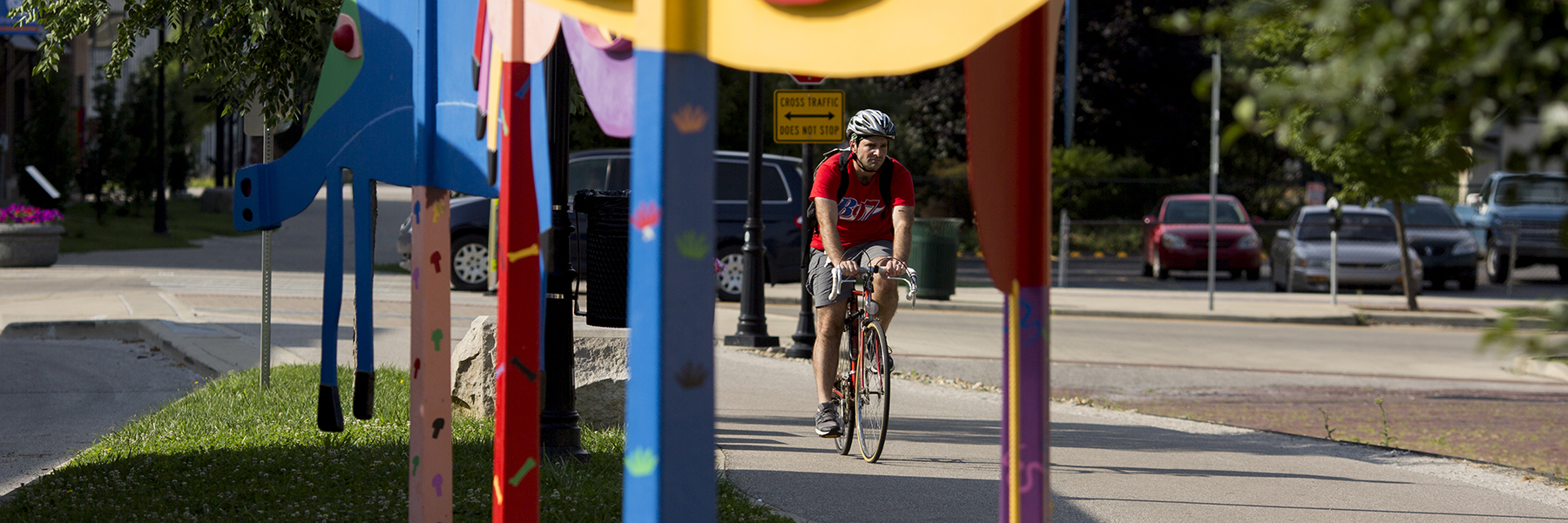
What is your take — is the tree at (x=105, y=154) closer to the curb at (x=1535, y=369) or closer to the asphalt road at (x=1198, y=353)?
the asphalt road at (x=1198, y=353)

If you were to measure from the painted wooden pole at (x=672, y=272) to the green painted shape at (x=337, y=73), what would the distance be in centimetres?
201

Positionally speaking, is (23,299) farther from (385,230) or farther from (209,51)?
(385,230)

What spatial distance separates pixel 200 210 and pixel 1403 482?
3775cm

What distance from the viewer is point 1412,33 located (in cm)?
154

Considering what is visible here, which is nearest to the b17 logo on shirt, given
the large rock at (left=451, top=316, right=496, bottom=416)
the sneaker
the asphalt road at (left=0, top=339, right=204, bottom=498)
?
the sneaker

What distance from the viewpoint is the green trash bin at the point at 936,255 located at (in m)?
16.2

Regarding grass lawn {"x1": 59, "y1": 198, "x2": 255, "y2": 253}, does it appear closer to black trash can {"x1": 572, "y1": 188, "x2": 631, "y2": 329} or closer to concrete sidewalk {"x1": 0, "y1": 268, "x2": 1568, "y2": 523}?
concrete sidewalk {"x1": 0, "y1": 268, "x2": 1568, "y2": 523}

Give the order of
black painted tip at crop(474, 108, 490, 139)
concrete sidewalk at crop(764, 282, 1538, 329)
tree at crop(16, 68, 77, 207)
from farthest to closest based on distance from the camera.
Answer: tree at crop(16, 68, 77, 207) → concrete sidewalk at crop(764, 282, 1538, 329) → black painted tip at crop(474, 108, 490, 139)

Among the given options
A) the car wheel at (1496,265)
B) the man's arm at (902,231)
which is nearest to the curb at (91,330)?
the man's arm at (902,231)

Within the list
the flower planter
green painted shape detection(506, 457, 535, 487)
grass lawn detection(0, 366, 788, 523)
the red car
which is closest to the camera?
green painted shape detection(506, 457, 535, 487)

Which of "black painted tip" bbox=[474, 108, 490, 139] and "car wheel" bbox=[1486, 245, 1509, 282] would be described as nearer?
"black painted tip" bbox=[474, 108, 490, 139]

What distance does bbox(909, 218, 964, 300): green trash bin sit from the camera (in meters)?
16.2

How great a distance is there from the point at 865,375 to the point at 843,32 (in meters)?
4.26

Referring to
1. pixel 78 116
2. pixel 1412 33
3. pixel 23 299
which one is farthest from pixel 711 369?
pixel 78 116
